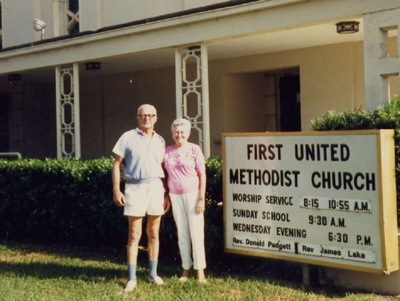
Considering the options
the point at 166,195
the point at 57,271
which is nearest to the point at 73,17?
the point at 57,271

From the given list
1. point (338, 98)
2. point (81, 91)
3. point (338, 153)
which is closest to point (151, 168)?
point (338, 153)

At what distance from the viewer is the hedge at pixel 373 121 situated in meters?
5.84

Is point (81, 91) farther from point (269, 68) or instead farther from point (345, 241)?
point (345, 241)

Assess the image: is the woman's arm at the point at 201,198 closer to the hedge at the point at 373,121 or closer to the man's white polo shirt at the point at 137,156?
the man's white polo shirt at the point at 137,156

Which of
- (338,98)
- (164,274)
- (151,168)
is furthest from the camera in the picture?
(338,98)

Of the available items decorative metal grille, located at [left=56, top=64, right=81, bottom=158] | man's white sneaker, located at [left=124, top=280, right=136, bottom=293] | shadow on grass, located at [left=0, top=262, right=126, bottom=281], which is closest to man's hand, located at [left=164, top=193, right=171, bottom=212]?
man's white sneaker, located at [left=124, top=280, right=136, bottom=293]

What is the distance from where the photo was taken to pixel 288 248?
6191 mm

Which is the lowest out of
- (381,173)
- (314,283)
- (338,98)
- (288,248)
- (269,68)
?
(314,283)

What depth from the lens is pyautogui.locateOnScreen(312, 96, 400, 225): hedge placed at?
19.1 feet

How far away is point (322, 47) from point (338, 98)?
100 centimetres

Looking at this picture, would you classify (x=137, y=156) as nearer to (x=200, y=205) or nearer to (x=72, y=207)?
(x=200, y=205)

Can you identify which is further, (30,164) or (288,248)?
(30,164)

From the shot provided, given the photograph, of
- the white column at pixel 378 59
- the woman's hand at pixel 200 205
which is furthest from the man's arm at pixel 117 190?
the white column at pixel 378 59

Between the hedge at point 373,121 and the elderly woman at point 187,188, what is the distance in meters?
1.49
